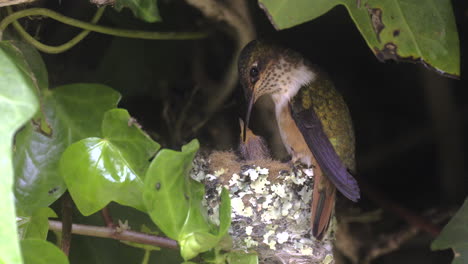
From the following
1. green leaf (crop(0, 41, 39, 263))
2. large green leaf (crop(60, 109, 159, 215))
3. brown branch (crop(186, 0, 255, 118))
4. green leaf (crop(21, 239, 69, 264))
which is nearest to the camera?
green leaf (crop(0, 41, 39, 263))

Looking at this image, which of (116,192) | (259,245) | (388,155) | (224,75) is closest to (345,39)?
(224,75)

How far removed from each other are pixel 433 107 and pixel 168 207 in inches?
67.1

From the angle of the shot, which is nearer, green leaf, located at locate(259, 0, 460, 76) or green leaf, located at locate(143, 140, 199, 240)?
green leaf, located at locate(143, 140, 199, 240)

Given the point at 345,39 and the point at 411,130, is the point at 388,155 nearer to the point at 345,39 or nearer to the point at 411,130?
the point at 411,130

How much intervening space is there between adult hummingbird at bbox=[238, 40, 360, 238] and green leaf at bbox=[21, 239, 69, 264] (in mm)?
753

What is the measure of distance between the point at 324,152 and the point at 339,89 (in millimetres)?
832

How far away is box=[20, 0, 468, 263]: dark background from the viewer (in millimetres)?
2033

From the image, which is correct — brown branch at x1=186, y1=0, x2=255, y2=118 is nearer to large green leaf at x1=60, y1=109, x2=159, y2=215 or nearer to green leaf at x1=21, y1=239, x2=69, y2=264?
large green leaf at x1=60, y1=109, x2=159, y2=215

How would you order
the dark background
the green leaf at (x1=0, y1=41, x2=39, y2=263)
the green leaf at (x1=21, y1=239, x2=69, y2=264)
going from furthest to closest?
the dark background
the green leaf at (x1=21, y1=239, x2=69, y2=264)
the green leaf at (x1=0, y1=41, x2=39, y2=263)

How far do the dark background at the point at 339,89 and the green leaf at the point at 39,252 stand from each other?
2.21ft

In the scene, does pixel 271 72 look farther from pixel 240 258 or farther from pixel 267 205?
pixel 240 258

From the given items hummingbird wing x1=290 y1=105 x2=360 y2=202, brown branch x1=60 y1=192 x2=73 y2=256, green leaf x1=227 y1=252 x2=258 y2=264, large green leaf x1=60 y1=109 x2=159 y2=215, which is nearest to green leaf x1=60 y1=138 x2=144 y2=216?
large green leaf x1=60 y1=109 x2=159 y2=215

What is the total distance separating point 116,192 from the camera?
1.31 metres

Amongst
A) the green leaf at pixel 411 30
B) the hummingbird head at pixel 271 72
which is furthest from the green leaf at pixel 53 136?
the green leaf at pixel 411 30
